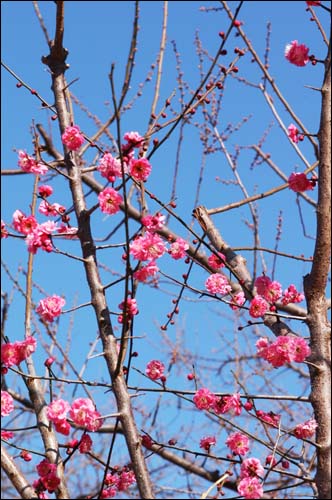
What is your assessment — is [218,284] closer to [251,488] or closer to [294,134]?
[294,134]

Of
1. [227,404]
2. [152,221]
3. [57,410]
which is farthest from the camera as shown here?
[227,404]

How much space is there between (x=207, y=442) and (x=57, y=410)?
108 centimetres

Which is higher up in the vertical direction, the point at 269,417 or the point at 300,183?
the point at 300,183

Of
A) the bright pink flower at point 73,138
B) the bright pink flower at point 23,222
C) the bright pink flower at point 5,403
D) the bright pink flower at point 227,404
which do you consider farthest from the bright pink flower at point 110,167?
the bright pink flower at point 227,404

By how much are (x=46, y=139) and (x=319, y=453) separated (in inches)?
147

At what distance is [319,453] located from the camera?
2549 millimetres

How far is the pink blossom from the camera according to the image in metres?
3.20

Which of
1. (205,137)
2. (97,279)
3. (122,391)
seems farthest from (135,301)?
(205,137)

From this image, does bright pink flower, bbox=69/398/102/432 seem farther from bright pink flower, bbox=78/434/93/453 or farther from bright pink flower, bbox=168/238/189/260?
bright pink flower, bbox=168/238/189/260

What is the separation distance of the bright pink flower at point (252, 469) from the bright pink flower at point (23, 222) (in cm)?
141

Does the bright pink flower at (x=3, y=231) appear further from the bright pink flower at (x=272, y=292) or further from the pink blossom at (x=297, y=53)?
the pink blossom at (x=297, y=53)

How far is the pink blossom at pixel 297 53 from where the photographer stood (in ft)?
10.5

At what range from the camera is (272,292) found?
11.3 feet

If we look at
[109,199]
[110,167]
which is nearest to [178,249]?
[109,199]
